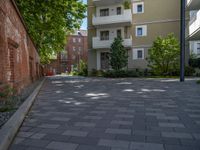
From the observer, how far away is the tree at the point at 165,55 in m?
17.6

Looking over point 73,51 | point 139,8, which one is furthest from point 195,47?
point 73,51

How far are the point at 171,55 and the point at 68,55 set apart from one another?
161 ft

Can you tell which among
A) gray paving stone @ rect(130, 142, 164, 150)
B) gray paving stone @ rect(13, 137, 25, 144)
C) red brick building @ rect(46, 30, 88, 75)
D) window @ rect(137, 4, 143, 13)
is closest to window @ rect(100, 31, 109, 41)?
window @ rect(137, 4, 143, 13)

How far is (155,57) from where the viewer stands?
18.2 meters

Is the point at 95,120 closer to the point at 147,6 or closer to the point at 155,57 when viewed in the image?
the point at 155,57

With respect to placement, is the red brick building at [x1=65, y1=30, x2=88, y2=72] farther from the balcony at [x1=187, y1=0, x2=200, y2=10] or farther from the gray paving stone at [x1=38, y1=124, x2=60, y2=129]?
the gray paving stone at [x1=38, y1=124, x2=60, y2=129]

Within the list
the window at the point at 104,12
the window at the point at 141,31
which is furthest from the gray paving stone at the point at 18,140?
the window at the point at 104,12

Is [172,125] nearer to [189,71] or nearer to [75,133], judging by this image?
[75,133]

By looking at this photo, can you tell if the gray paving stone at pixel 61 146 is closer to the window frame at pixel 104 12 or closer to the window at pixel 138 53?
the window at pixel 138 53

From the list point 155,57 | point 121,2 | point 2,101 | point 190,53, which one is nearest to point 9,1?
point 2,101

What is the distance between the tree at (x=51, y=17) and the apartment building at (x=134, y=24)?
129 inches

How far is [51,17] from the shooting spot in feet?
59.7

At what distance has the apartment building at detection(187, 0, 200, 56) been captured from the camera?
15408 mm

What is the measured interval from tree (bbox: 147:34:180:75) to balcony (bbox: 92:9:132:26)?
5.21m
